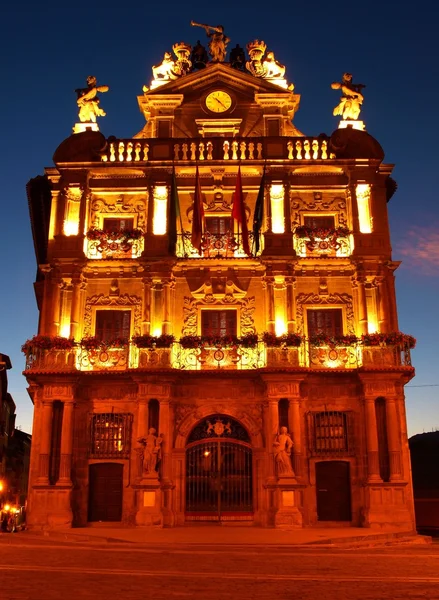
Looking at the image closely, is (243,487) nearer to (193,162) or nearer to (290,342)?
(290,342)

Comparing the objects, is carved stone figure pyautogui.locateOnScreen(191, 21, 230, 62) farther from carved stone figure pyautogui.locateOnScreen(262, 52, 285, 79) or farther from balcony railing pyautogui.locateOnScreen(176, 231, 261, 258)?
balcony railing pyautogui.locateOnScreen(176, 231, 261, 258)

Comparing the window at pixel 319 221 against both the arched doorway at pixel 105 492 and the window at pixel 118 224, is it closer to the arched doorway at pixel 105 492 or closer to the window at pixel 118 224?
the window at pixel 118 224

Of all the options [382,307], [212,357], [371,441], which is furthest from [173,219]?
[371,441]

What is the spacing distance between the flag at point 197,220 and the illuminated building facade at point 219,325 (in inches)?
3.2

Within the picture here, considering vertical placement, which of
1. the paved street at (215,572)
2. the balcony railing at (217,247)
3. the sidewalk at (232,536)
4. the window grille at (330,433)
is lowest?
the paved street at (215,572)

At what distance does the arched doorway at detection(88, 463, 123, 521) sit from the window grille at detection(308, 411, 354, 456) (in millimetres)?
6775

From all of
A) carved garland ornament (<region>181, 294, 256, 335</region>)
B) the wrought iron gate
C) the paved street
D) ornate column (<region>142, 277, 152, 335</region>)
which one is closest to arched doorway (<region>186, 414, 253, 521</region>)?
the wrought iron gate

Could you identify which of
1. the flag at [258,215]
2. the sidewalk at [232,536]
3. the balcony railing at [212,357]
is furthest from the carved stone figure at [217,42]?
the sidewalk at [232,536]

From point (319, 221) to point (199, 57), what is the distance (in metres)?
9.45

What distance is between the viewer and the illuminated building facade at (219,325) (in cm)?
2450

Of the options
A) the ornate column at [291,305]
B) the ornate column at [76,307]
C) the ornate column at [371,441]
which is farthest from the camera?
the ornate column at [76,307]

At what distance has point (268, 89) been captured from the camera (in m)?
29.2

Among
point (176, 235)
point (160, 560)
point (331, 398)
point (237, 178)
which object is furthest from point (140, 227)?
point (160, 560)

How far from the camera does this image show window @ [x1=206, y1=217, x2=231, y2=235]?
27625mm
